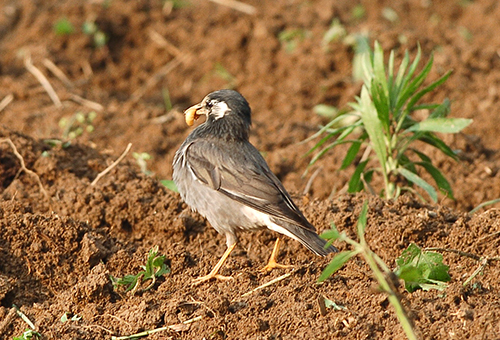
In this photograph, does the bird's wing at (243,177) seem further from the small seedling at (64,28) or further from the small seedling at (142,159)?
the small seedling at (64,28)

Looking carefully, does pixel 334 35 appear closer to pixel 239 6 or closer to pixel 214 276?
pixel 239 6

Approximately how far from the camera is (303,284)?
494 cm

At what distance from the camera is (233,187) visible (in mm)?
5805

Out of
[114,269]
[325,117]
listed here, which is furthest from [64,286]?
[325,117]

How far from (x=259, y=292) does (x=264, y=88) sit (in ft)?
19.1

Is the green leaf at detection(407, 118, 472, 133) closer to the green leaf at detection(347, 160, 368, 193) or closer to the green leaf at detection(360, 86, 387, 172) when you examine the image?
the green leaf at detection(360, 86, 387, 172)

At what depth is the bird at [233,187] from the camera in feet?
17.8

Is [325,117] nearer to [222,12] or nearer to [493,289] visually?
[222,12]

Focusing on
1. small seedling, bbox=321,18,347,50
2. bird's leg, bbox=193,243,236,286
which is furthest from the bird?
small seedling, bbox=321,18,347,50

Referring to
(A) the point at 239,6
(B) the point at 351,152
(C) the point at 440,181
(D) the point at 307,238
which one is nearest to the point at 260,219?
(D) the point at 307,238

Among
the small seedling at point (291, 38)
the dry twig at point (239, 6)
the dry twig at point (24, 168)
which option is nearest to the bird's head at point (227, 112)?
the dry twig at point (24, 168)

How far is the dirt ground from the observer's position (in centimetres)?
468

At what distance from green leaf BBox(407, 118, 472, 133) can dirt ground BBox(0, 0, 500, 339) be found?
626 millimetres

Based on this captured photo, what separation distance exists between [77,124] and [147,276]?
162 inches
